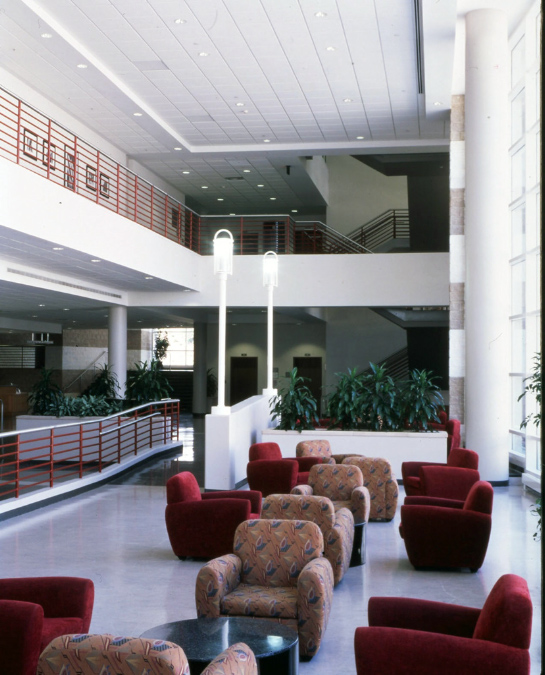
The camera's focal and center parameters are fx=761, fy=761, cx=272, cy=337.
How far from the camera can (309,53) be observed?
12719 mm

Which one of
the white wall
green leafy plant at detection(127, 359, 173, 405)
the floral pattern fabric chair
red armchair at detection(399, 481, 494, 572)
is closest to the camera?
red armchair at detection(399, 481, 494, 572)

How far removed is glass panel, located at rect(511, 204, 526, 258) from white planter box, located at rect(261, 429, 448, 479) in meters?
3.36

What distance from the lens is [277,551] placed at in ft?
17.0

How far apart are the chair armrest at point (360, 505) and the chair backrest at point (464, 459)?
6.85 feet

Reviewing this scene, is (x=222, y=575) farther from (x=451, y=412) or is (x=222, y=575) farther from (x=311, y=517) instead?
(x=451, y=412)

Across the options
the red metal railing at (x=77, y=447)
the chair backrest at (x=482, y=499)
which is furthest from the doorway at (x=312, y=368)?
the chair backrest at (x=482, y=499)

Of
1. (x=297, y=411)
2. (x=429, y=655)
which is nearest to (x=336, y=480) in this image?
(x=297, y=411)

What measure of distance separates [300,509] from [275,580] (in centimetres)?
102

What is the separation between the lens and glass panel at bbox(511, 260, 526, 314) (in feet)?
40.5

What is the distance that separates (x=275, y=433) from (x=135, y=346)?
765 inches

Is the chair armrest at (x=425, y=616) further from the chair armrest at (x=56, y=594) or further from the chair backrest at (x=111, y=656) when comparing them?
the chair armrest at (x=56, y=594)

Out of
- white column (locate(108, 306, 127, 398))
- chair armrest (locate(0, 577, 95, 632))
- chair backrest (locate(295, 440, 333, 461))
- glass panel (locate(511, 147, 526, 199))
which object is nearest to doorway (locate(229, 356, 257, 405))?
white column (locate(108, 306, 127, 398))

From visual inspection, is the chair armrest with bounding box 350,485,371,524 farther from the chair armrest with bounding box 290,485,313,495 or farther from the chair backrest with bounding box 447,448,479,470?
the chair backrest with bounding box 447,448,479,470

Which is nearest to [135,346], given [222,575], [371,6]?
[371,6]
